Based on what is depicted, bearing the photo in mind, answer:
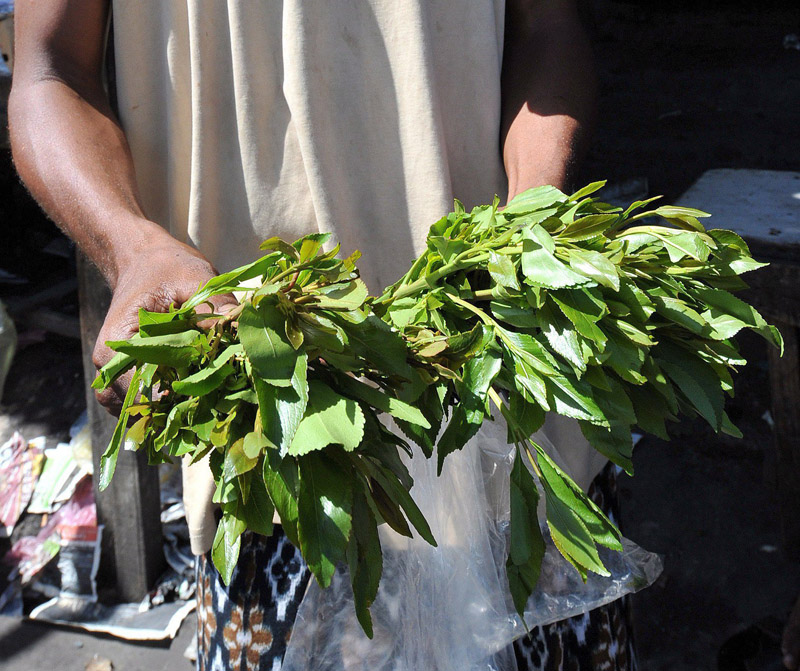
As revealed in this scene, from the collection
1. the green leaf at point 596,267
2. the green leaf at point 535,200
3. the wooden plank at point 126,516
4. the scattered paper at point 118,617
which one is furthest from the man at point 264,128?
the scattered paper at point 118,617

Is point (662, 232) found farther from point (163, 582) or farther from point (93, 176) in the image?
point (163, 582)

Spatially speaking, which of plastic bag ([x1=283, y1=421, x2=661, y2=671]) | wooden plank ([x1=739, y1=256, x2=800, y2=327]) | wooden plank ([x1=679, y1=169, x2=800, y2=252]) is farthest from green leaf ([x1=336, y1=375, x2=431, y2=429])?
wooden plank ([x1=679, y1=169, x2=800, y2=252])

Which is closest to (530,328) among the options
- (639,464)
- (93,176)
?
(93,176)

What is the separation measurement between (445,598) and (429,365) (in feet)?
1.67

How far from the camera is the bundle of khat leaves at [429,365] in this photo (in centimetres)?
74

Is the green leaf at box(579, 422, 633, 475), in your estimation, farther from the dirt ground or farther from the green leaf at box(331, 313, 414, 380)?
the dirt ground

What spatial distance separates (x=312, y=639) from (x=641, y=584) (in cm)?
52

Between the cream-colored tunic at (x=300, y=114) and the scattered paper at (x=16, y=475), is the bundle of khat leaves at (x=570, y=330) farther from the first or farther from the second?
the scattered paper at (x=16, y=475)

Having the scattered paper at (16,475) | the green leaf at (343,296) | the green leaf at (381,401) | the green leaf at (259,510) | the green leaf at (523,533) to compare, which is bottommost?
the scattered paper at (16,475)

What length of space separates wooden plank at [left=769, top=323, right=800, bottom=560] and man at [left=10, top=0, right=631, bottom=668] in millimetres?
1110

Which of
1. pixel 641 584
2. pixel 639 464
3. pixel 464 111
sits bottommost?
pixel 639 464

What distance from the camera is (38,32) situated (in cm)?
122

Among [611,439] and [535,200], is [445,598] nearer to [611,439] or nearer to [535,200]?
[611,439]

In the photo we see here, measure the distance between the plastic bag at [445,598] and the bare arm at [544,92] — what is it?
421 millimetres
